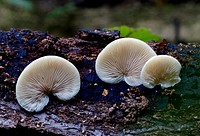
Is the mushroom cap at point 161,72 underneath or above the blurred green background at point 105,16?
underneath

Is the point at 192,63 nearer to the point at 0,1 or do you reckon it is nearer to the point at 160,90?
the point at 160,90

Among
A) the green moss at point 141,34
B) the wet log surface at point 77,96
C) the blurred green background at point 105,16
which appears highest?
the blurred green background at point 105,16

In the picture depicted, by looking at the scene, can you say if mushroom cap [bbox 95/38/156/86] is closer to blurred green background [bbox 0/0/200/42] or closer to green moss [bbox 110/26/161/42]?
green moss [bbox 110/26/161/42]

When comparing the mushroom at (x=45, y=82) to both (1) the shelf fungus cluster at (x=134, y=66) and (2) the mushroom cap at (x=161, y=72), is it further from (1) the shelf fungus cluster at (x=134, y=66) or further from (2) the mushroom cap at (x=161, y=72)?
(2) the mushroom cap at (x=161, y=72)

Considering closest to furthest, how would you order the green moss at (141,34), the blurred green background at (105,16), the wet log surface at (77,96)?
1. the wet log surface at (77,96)
2. the green moss at (141,34)
3. the blurred green background at (105,16)

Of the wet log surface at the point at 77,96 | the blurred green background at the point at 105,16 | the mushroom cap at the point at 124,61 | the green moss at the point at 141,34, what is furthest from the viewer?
the blurred green background at the point at 105,16

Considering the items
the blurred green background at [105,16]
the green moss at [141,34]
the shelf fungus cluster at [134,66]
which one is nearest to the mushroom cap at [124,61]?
the shelf fungus cluster at [134,66]

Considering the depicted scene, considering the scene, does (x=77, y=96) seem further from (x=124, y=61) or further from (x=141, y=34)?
(x=141, y=34)

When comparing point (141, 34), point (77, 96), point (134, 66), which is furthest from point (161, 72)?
point (141, 34)
